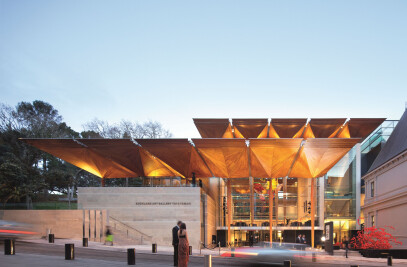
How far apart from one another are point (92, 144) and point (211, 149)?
11.0 m

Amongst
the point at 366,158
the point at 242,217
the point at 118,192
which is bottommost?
the point at 242,217

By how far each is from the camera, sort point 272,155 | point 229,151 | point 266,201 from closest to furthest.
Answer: point 229,151
point 272,155
point 266,201

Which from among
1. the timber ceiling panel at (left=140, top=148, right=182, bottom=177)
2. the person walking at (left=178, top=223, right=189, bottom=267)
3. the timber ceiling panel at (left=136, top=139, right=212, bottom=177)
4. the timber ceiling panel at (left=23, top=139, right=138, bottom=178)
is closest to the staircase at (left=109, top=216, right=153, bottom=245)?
the timber ceiling panel at (left=136, top=139, right=212, bottom=177)

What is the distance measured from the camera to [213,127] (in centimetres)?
4616

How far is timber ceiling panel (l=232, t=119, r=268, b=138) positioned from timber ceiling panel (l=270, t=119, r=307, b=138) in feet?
3.81

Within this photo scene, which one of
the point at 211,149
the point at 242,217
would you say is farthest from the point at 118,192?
the point at 242,217

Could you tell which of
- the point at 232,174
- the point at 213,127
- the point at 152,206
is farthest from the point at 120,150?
the point at 232,174

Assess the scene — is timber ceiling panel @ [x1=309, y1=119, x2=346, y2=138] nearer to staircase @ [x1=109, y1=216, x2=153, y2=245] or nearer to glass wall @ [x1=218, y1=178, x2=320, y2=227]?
glass wall @ [x1=218, y1=178, x2=320, y2=227]

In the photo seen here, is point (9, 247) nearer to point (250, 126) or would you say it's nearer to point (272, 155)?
point (272, 155)

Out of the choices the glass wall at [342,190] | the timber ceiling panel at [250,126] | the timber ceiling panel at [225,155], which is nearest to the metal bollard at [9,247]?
the timber ceiling panel at [225,155]

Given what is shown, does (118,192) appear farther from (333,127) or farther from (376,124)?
(376,124)

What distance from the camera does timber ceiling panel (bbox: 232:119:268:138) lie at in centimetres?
4481

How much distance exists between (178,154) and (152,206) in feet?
17.5

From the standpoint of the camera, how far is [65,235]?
1330 inches
